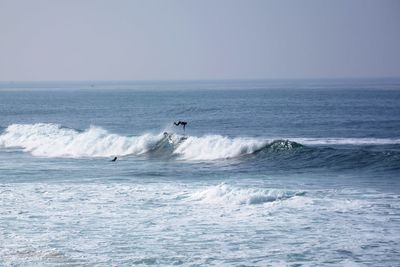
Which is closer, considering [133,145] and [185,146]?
[185,146]

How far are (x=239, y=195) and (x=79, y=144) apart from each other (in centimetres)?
2618

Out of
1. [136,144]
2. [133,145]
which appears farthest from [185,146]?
[133,145]

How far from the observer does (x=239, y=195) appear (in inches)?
1008

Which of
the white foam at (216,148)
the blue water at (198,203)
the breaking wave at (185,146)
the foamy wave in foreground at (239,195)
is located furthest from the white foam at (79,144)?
the foamy wave in foreground at (239,195)

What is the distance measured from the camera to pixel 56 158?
4334cm

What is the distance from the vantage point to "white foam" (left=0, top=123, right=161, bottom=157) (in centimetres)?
4684

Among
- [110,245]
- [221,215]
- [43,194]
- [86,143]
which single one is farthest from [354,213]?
[86,143]

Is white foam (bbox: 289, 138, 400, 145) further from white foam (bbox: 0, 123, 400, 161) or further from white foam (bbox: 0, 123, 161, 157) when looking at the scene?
white foam (bbox: 0, 123, 161, 157)

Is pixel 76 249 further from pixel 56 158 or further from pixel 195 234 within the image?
pixel 56 158

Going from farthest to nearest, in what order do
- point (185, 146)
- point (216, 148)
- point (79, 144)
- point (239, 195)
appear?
point (79, 144) → point (185, 146) → point (216, 148) → point (239, 195)

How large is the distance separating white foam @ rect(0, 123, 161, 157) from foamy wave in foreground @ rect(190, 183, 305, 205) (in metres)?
20.4

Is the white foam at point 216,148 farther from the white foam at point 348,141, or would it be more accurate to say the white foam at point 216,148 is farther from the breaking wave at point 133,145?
the white foam at point 348,141

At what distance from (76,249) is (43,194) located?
9.34 m

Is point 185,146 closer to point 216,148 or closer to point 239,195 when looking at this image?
point 216,148
